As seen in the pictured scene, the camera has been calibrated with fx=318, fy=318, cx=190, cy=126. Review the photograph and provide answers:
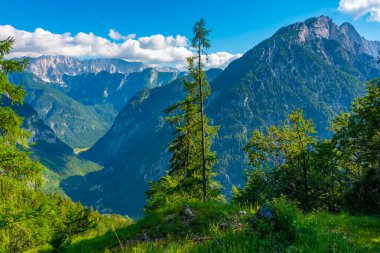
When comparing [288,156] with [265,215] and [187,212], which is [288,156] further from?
[265,215]

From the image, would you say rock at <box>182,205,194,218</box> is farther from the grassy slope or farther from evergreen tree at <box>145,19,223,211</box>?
evergreen tree at <box>145,19,223,211</box>

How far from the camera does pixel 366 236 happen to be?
27.3 ft

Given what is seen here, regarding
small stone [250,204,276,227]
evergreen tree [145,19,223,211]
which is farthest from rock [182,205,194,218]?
evergreen tree [145,19,223,211]

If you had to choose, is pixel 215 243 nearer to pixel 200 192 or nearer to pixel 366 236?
pixel 366 236

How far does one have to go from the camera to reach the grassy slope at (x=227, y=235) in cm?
592

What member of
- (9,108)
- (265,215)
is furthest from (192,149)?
(265,215)

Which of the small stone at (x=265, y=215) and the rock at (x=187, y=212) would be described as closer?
the small stone at (x=265, y=215)

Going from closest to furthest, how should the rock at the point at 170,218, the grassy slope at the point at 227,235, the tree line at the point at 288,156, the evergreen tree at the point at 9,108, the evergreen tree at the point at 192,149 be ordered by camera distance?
the grassy slope at the point at 227,235 < the rock at the point at 170,218 < the evergreen tree at the point at 9,108 < the tree line at the point at 288,156 < the evergreen tree at the point at 192,149

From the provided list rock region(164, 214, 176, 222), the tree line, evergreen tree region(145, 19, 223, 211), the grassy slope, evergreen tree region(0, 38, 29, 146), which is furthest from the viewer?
evergreen tree region(145, 19, 223, 211)

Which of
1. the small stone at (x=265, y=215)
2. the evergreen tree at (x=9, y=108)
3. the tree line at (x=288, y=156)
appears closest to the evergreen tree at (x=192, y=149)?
the tree line at (x=288, y=156)

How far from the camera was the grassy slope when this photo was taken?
233 inches

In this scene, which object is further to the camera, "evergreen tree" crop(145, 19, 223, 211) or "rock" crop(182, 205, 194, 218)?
"evergreen tree" crop(145, 19, 223, 211)

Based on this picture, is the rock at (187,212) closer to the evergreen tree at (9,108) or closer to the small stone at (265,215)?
the small stone at (265,215)

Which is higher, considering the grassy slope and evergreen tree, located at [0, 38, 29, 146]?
evergreen tree, located at [0, 38, 29, 146]
